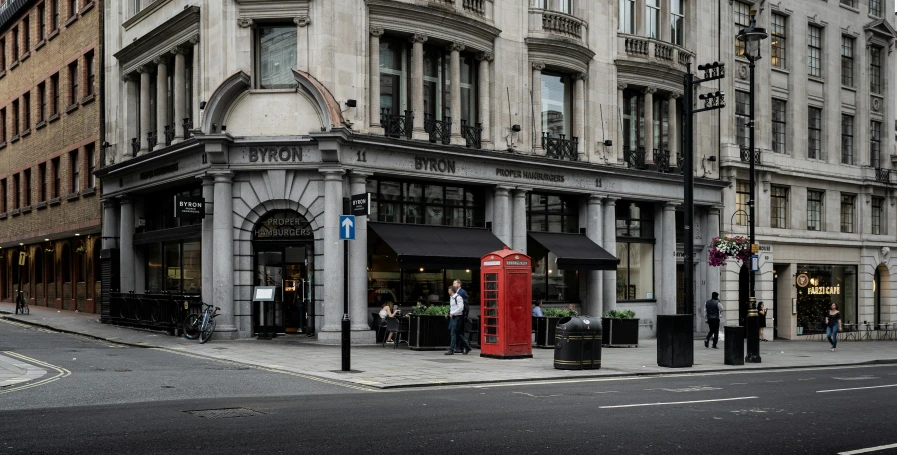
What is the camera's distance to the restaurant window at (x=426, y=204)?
26.6 m

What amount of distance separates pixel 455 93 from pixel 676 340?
35.4ft

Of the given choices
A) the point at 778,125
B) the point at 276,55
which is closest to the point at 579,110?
the point at 276,55

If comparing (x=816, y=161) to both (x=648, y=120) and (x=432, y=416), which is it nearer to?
(x=648, y=120)

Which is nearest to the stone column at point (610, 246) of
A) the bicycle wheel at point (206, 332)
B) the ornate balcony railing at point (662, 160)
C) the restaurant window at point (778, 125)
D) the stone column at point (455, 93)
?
the ornate balcony railing at point (662, 160)

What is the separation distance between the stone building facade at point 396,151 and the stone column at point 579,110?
2.8 inches

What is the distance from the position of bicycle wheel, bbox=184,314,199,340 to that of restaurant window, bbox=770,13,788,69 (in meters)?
26.1

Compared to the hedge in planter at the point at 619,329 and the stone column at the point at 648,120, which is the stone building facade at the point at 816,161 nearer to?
the stone column at the point at 648,120

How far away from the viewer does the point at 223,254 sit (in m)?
25.2

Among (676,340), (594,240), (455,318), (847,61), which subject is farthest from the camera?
(847,61)

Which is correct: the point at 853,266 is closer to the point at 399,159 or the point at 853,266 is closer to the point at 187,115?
the point at 399,159

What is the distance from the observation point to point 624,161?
32.8 metres

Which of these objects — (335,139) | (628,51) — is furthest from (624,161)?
(335,139)

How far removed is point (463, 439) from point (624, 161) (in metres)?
24.2

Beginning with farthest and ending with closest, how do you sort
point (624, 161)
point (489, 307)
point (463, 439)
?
1. point (624, 161)
2. point (489, 307)
3. point (463, 439)
